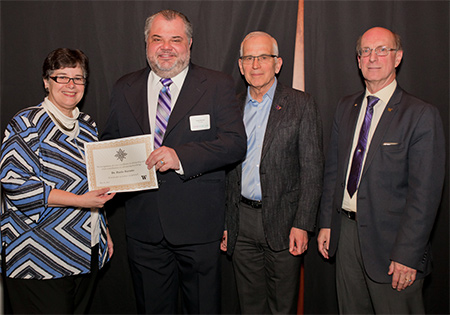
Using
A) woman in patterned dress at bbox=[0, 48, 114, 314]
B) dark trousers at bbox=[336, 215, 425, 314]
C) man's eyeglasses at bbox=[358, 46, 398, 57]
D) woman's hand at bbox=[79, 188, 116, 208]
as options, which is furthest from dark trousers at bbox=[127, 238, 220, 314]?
man's eyeglasses at bbox=[358, 46, 398, 57]

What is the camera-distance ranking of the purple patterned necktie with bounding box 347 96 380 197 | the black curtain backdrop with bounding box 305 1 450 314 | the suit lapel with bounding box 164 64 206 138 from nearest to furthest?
the suit lapel with bounding box 164 64 206 138 → the purple patterned necktie with bounding box 347 96 380 197 → the black curtain backdrop with bounding box 305 1 450 314

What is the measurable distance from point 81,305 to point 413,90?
274 centimetres

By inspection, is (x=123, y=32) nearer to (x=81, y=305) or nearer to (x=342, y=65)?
(x=342, y=65)

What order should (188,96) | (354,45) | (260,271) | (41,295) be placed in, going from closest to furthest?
(41,295), (188,96), (260,271), (354,45)

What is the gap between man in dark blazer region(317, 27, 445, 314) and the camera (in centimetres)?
197

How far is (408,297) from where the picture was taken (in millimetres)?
2064

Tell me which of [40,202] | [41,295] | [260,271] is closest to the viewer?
[40,202]

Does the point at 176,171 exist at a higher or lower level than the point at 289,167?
higher

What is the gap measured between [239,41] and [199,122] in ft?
3.38

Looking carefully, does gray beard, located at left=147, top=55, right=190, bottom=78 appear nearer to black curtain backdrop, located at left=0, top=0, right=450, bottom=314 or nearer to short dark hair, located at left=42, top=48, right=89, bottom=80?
short dark hair, located at left=42, top=48, right=89, bottom=80

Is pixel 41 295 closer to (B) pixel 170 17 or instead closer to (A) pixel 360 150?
(B) pixel 170 17

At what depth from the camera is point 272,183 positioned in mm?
2334

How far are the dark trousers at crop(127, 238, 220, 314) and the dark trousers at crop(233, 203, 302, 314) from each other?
0.34 meters

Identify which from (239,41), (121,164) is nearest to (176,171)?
(121,164)
